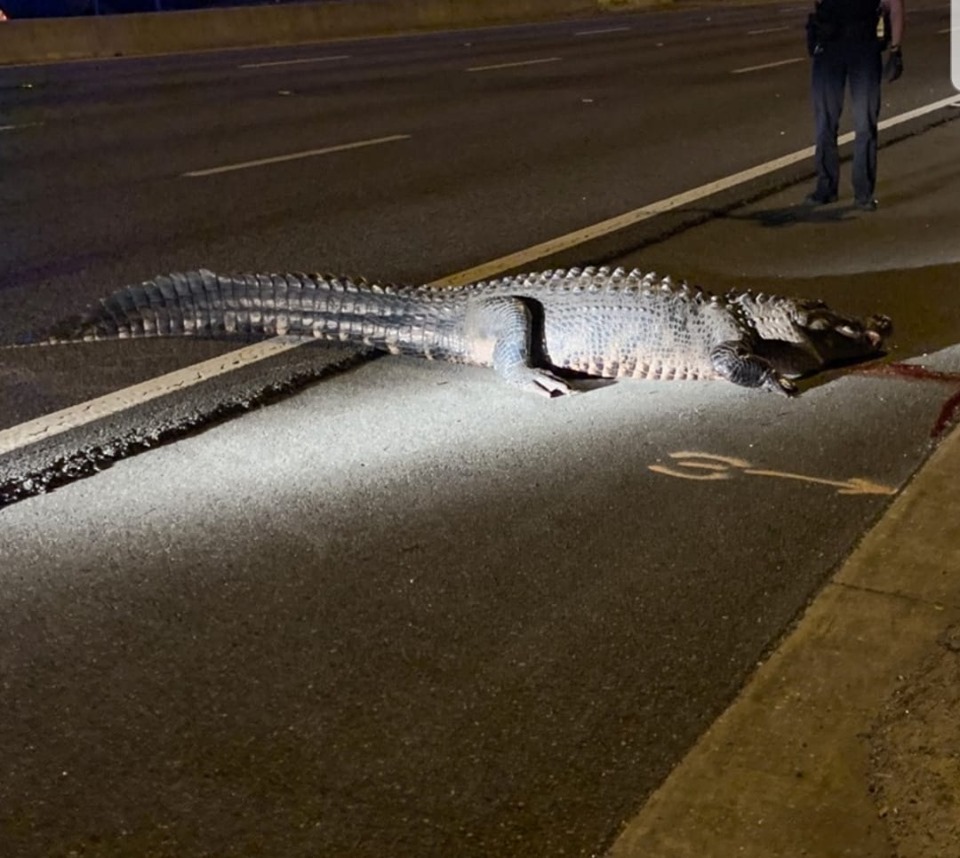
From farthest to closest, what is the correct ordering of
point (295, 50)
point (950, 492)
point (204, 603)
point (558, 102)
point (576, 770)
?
point (295, 50) → point (558, 102) → point (950, 492) → point (204, 603) → point (576, 770)

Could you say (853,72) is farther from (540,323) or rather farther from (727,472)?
(727,472)

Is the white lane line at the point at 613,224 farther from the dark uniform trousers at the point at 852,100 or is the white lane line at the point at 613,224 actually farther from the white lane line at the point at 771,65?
the white lane line at the point at 771,65

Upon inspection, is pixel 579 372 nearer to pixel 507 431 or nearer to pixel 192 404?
pixel 507 431

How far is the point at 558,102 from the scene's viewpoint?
1655 centimetres

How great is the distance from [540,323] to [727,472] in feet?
4.86

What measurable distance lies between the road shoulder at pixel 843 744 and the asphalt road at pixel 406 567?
123mm

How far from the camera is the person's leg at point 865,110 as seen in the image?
9.76m

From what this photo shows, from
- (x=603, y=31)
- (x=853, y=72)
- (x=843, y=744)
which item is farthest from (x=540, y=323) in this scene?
(x=603, y=31)

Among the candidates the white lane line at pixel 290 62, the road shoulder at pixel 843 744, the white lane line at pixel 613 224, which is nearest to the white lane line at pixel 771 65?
the white lane line at pixel 290 62

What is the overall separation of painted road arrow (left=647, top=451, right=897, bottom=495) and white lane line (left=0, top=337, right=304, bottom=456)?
7.69 feet

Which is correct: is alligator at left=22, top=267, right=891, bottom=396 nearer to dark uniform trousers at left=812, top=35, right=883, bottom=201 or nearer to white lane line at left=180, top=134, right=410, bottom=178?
dark uniform trousers at left=812, top=35, right=883, bottom=201

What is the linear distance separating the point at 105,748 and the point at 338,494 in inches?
67.2

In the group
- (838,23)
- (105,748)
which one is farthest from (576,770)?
(838,23)

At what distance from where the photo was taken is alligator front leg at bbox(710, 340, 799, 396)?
6.04 meters
